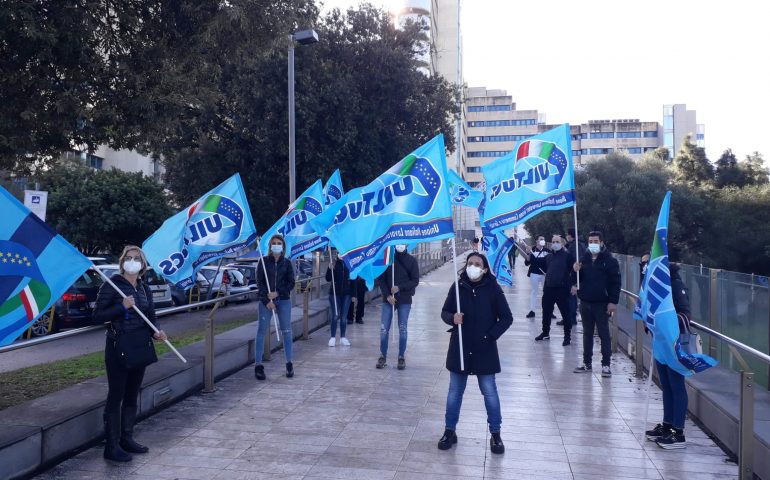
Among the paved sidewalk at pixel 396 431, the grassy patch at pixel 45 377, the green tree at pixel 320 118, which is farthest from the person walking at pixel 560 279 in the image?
the green tree at pixel 320 118

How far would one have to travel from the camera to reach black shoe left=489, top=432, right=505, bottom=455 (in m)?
5.82

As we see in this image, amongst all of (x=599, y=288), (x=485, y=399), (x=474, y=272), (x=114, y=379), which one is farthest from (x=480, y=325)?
(x=599, y=288)

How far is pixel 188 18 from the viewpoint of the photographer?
30.6 ft

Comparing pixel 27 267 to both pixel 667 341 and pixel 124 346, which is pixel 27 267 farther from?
pixel 667 341

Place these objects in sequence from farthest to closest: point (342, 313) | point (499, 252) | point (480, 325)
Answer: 1. point (499, 252)
2. point (342, 313)
3. point (480, 325)

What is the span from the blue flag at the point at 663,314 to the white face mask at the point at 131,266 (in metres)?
4.52

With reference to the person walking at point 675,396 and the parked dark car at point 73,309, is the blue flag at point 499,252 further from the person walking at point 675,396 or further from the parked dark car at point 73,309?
the parked dark car at point 73,309

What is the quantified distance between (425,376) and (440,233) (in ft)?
8.90

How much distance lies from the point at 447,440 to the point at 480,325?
1.07 m

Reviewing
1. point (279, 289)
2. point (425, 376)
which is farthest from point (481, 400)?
point (279, 289)

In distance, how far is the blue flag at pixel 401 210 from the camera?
7.27 meters

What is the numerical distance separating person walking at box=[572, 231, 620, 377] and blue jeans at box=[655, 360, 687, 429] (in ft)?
8.15

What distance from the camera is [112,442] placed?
561 centimetres

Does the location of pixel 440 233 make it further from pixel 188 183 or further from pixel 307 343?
pixel 188 183
